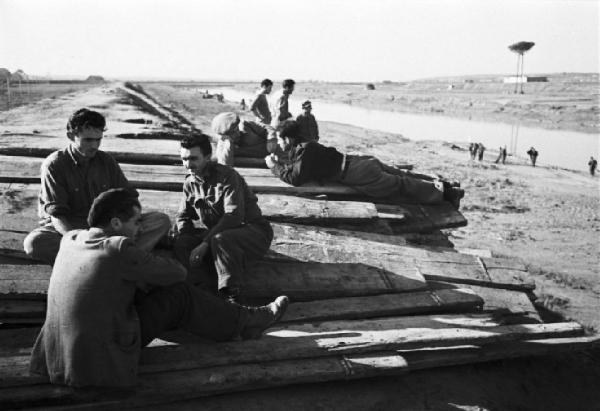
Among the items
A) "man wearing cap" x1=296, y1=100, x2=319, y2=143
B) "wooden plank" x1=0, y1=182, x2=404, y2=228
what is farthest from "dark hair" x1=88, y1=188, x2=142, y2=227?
"man wearing cap" x1=296, y1=100, x2=319, y2=143

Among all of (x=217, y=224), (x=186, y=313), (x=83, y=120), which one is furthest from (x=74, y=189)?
(x=186, y=313)

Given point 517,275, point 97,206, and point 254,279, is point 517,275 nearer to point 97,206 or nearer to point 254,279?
point 254,279

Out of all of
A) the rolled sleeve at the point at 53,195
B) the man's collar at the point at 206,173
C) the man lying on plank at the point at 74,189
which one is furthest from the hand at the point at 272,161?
the rolled sleeve at the point at 53,195

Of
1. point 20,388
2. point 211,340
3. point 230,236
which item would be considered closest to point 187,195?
point 230,236

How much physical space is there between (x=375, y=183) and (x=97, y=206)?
426cm

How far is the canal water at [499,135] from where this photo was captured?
2325 cm

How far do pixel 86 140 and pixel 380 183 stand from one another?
3746 millimetres

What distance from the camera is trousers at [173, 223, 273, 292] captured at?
3904 mm

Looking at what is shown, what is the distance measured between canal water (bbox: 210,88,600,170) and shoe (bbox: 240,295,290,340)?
1956 cm

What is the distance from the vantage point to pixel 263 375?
3.31 meters

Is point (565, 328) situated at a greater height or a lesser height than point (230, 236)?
lesser

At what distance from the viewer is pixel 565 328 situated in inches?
167

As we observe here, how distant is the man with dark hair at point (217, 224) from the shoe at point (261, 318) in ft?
1.09

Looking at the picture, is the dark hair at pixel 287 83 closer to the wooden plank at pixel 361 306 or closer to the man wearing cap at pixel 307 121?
the man wearing cap at pixel 307 121
